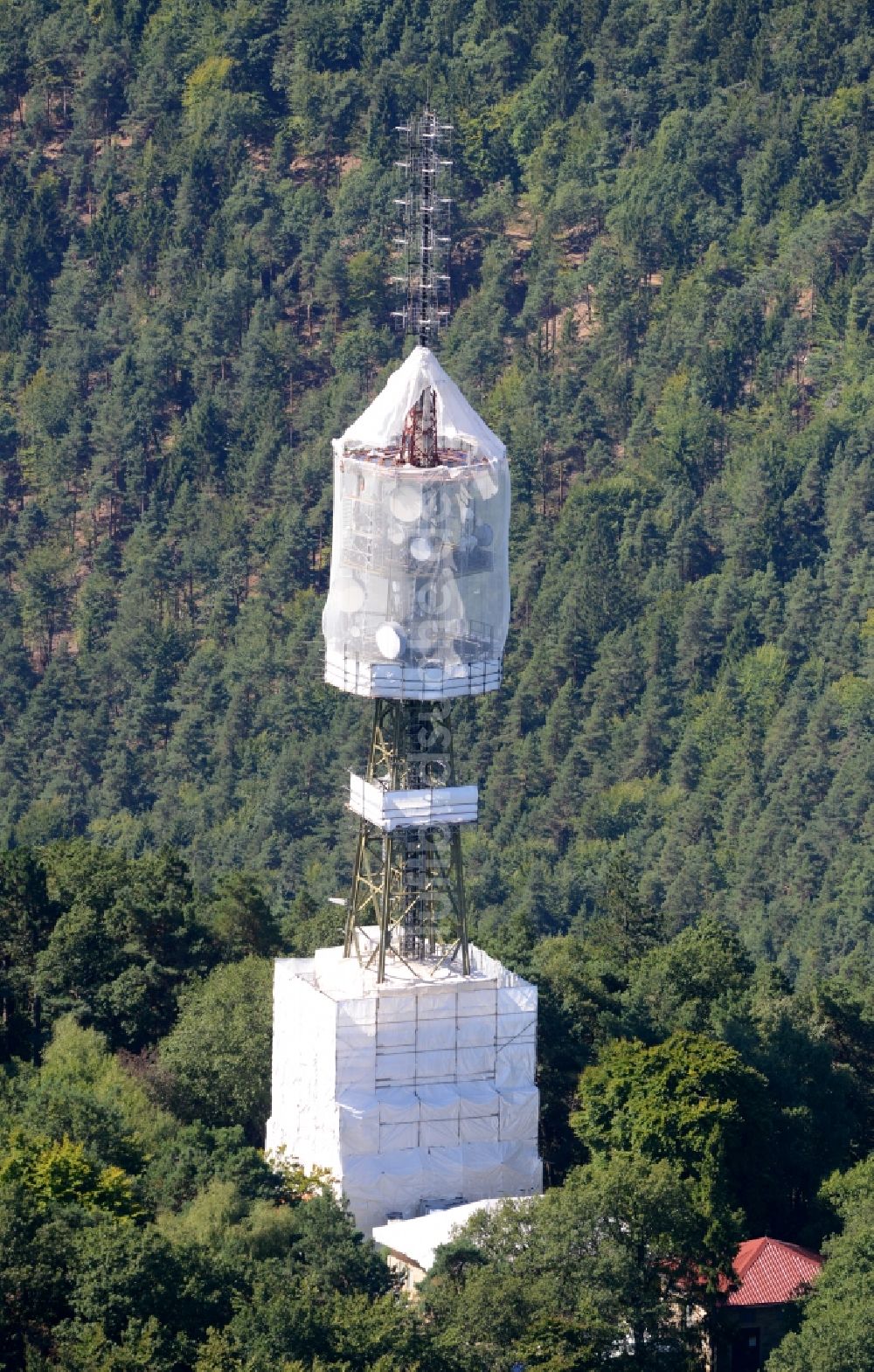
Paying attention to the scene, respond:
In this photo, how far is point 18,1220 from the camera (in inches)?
3302

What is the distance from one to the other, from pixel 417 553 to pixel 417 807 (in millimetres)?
5136

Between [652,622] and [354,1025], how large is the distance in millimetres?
94771

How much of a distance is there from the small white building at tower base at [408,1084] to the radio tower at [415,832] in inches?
1.5

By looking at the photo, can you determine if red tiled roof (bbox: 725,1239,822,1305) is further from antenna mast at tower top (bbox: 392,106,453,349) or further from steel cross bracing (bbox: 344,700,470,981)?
antenna mast at tower top (bbox: 392,106,453,349)

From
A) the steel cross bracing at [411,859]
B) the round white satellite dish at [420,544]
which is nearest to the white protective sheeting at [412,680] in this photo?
the steel cross bracing at [411,859]

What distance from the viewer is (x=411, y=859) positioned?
95250mm

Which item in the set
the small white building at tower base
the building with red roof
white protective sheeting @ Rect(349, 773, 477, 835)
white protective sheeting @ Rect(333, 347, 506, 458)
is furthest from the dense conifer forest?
white protective sheeting @ Rect(333, 347, 506, 458)

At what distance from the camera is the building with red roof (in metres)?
89.0

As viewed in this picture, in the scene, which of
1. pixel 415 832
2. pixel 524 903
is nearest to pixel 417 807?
pixel 415 832

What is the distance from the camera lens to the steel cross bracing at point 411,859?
310 ft

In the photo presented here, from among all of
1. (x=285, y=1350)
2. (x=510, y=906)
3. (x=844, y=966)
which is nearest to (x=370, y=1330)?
(x=285, y=1350)

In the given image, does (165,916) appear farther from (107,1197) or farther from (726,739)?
(726,739)

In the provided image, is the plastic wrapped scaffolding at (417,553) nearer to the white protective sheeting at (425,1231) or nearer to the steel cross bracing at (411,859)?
the steel cross bracing at (411,859)

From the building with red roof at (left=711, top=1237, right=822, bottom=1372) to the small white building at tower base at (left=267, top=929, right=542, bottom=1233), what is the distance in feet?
20.0
